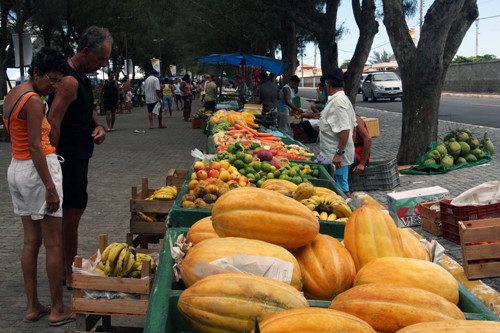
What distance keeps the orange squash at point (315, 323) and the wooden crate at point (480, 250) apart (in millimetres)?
3184

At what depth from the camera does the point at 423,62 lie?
9.69 metres

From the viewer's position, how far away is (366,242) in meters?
2.48

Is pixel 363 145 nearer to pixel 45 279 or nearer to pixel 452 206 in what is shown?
pixel 452 206

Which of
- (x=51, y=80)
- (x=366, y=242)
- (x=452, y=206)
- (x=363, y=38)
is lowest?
(x=452, y=206)

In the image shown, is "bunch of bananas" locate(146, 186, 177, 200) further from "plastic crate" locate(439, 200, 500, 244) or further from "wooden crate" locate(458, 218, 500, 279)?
"plastic crate" locate(439, 200, 500, 244)

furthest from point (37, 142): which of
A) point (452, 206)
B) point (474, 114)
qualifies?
point (474, 114)

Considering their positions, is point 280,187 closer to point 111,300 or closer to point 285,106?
point 111,300

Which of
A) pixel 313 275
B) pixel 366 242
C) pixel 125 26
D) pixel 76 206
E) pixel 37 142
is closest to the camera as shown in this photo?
pixel 313 275

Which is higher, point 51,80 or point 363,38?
point 363,38

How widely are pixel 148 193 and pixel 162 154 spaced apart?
312 inches

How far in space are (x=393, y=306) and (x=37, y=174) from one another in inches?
117

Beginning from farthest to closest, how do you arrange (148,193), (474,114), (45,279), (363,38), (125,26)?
(125,26) → (474,114) → (363,38) → (148,193) → (45,279)

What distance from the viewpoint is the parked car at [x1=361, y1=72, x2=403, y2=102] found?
33188mm

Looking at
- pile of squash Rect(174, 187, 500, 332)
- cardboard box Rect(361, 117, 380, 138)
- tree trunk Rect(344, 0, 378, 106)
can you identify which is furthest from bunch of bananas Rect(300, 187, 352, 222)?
cardboard box Rect(361, 117, 380, 138)
